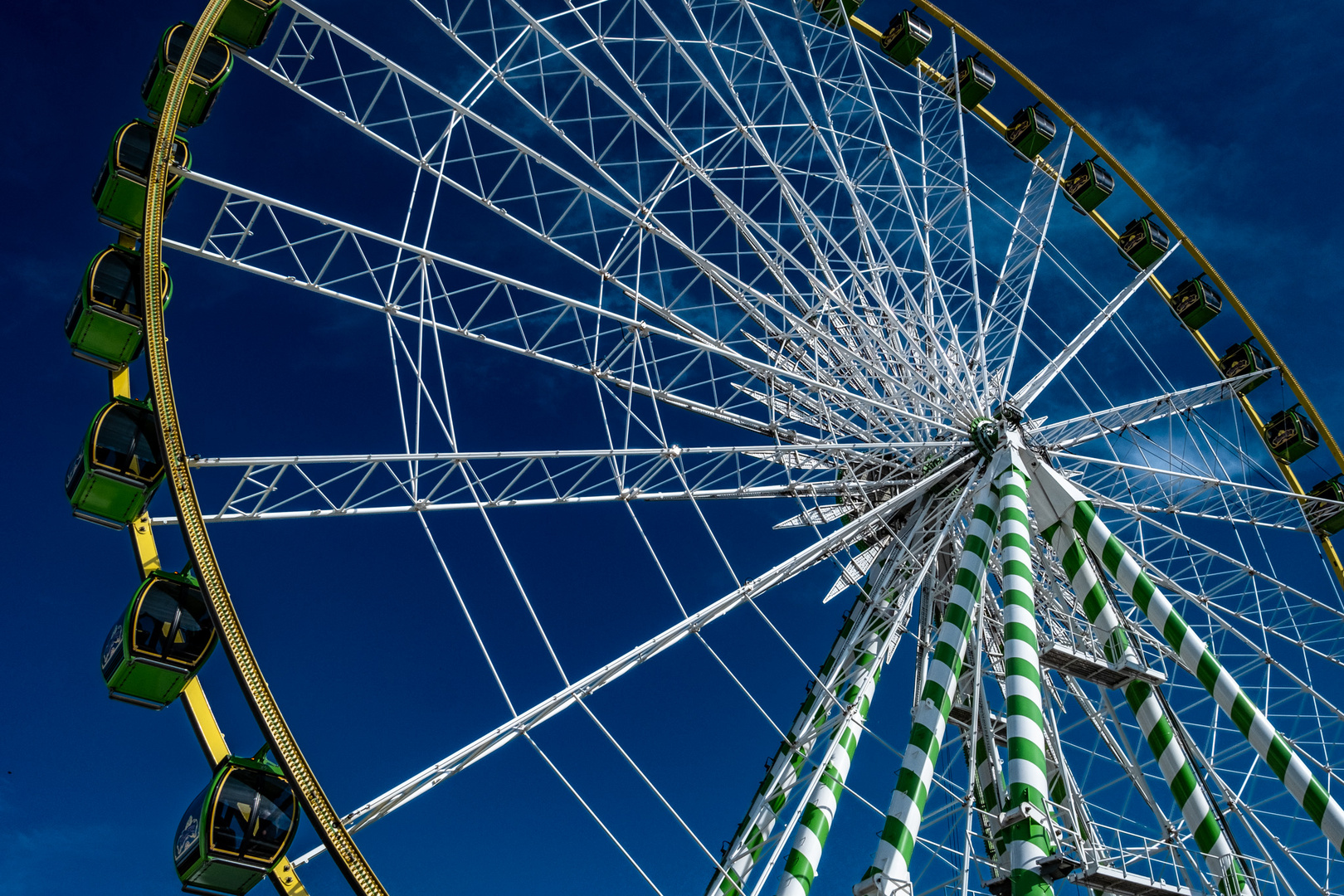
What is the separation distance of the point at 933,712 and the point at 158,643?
9.77 m

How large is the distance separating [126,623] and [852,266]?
13.1m

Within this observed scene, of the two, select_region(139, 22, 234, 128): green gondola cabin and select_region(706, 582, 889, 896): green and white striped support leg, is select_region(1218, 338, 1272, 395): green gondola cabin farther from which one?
select_region(139, 22, 234, 128): green gondola cabin

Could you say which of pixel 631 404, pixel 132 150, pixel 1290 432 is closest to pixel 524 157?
pixel 631 404

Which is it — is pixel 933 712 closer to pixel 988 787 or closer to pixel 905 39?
pixel 988 787

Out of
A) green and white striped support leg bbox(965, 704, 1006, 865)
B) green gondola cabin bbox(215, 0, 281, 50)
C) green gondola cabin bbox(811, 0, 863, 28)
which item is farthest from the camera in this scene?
green gondola cabin bbox(811, 0, 863, 28)

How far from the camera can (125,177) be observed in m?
17.1

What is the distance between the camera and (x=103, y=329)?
16078 millimetres

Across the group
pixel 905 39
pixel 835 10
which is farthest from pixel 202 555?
pixel 905 39

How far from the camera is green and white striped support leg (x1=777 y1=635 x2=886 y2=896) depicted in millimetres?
16734

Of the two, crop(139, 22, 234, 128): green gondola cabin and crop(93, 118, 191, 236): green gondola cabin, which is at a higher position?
crop(139, 22, 234, 128): green gondola cabin

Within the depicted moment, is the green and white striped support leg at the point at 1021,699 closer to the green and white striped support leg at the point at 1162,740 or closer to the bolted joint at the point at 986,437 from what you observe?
the green and white striped support leg at the point at 1162,740

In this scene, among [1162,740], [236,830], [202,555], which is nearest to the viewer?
[236,830]

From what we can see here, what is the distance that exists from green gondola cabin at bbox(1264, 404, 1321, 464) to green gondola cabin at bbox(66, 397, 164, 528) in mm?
23692

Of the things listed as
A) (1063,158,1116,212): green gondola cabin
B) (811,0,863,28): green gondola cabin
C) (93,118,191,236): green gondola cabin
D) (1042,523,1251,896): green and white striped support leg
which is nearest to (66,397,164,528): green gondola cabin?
(93,118,191,236): green gondola cabin
